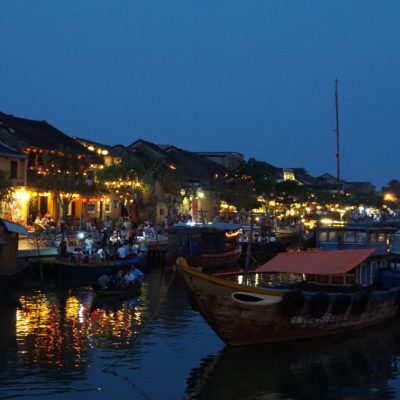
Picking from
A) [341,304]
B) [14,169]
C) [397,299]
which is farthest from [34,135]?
[341,304]

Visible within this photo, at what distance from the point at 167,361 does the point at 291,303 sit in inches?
157

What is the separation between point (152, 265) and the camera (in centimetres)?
4662

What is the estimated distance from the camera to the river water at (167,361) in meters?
17.8

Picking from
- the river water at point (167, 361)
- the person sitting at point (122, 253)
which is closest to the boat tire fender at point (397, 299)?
the river water at point (167, 361)

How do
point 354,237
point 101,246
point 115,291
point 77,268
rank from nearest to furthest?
point 354,237, point 115,291, point 77,268, point 101,246

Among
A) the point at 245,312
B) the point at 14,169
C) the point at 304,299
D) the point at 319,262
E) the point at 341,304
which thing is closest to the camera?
the point at 245,312

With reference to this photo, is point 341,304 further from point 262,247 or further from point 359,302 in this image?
point 262,247

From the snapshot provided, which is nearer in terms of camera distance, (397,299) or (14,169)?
(397,299)

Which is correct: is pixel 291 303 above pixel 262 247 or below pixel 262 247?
below

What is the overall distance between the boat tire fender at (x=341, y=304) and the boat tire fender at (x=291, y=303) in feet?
5.88

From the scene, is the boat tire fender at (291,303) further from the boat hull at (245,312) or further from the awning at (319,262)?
the awning at (319,262)

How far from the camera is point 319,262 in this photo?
24344mm

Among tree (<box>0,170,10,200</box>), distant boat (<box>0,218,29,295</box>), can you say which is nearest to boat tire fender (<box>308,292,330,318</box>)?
distant boat (<box>0,218,29,295</box>)

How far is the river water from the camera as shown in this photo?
17781 mm
